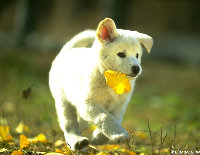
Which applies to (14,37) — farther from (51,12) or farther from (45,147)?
(45,147)

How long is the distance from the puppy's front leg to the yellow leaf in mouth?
0.98 ft

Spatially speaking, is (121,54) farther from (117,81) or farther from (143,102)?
(143,102)

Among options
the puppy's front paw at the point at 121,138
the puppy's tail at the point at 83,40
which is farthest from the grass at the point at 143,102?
the puppy's front paw at the point at 121,138

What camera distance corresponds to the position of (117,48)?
4.33 metres

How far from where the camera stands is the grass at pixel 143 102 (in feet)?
19.7

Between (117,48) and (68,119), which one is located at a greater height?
(117,48)

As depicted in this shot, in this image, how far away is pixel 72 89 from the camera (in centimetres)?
478

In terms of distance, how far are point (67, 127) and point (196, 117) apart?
150 inches

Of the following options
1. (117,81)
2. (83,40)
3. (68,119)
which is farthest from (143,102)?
(117,81)

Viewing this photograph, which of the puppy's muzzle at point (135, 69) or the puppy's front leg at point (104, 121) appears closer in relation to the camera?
the puppy's front leg at point (104, 121)

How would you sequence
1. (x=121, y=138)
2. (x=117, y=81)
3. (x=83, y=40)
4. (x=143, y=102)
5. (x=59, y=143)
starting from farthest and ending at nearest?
1. (x=143, y=102)
2. (x=83, y=40)
3. (x=59, y=143)
4. (x=117, y=81)
5. (x=121, y=138)

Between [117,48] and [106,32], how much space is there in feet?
0.78

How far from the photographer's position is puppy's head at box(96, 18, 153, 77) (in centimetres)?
427

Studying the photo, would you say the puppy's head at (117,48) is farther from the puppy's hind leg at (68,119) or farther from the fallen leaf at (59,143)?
the fallen leaf at (59,143)
